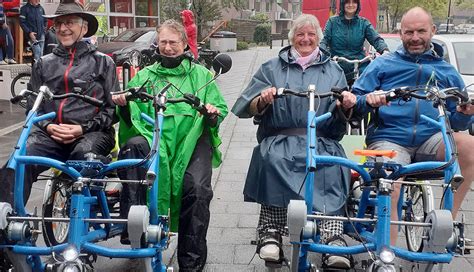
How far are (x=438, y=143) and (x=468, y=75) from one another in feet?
22.5

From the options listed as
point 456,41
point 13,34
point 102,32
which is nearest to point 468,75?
point 456,41

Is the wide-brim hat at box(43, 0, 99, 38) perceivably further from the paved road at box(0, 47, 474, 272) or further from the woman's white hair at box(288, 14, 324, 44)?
the paved road at box(0, 47, 474, 272)

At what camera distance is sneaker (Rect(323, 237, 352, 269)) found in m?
3.61

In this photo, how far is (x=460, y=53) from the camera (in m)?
10.7

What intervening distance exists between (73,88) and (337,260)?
85.4 inches

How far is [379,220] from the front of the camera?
10.1 ft

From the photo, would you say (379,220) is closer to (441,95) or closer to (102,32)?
(441,95)

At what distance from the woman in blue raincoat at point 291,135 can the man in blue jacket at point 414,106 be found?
10.5 inches

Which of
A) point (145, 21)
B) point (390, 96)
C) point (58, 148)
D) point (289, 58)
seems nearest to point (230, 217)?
point (289, 58)

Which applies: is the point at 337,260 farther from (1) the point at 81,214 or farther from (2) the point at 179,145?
(1) the point at 81,214

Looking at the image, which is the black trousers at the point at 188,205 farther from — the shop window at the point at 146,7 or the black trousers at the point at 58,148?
the shop window at the point at 146,7

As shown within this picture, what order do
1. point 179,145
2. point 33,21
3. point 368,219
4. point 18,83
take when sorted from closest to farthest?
point 368,219 → point 179,145 → point 18,83 → point 33,21

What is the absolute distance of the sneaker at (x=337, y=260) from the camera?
3.61 meters

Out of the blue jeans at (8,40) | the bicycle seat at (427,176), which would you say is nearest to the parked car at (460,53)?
the bicycle seat at (427,176)
